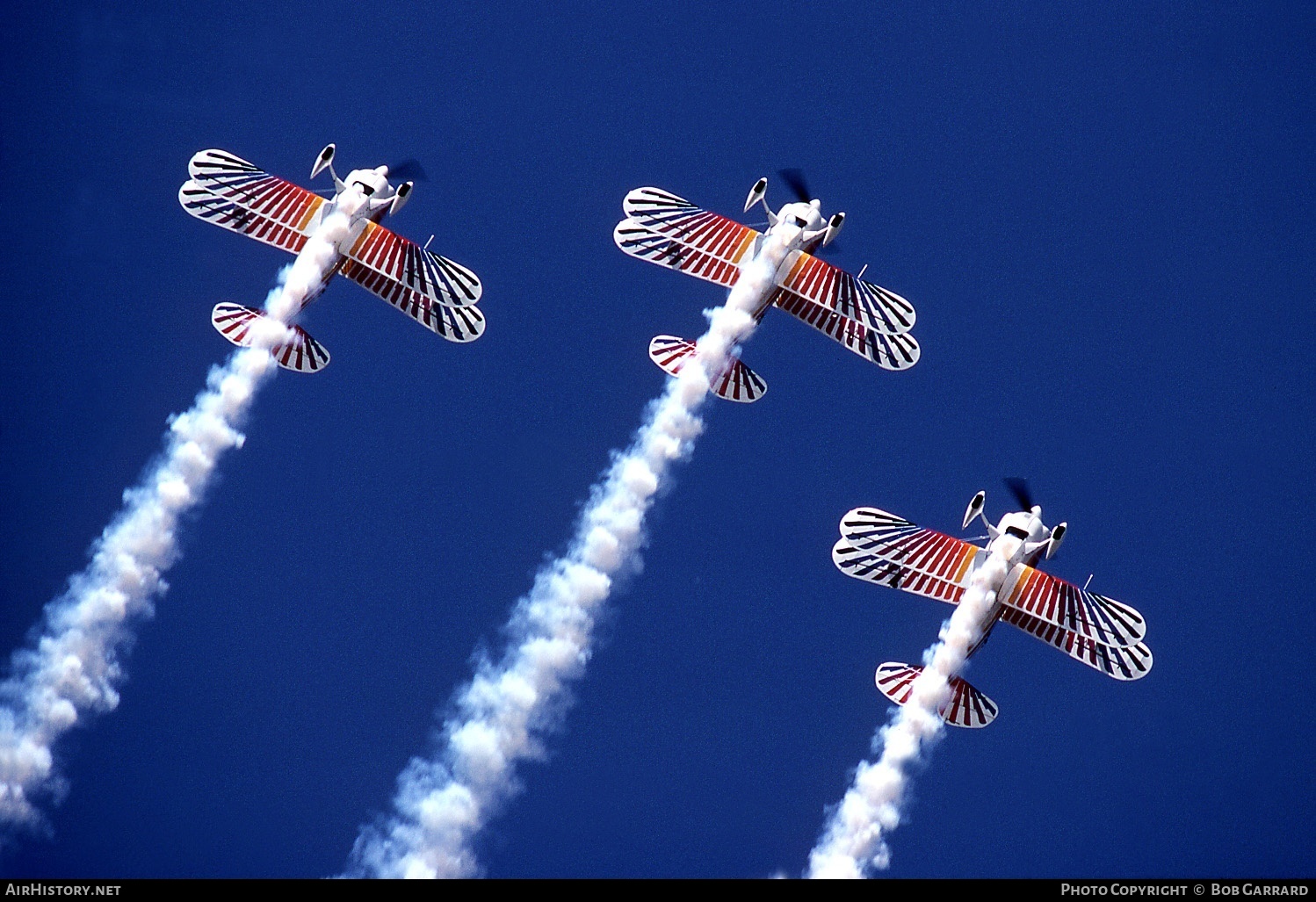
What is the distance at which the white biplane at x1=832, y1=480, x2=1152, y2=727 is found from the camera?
184 feet

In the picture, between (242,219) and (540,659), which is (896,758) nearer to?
(540,659)

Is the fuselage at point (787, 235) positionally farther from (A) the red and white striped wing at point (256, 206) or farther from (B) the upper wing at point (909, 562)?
(A) the red and white striped wing at point (256, 206)

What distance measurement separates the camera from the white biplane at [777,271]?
57.1 metres

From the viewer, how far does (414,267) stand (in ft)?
184

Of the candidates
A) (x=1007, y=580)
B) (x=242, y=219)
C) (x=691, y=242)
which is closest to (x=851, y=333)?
(x=691, y=242)

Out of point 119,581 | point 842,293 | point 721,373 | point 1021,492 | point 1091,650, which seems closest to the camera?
point 1091,650

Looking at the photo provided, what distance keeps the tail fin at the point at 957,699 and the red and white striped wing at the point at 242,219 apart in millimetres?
18525

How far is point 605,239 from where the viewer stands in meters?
67.5

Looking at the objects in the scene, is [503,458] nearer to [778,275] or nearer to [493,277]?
[493,277]

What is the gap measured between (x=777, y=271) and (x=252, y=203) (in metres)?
13.4

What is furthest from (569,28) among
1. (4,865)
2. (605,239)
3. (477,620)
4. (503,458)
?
(4,865)

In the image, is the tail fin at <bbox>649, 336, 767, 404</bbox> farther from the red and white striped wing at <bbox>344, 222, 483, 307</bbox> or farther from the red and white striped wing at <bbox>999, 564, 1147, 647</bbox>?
the red and white striped wing at <bbox>999, 564, 1147, 647</bbox>

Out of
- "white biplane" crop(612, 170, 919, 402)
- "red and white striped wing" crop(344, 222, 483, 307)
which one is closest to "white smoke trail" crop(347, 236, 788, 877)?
"white biplane" crop(612, 170, 919, 402)

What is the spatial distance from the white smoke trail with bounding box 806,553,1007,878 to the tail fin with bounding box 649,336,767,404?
7.61m
